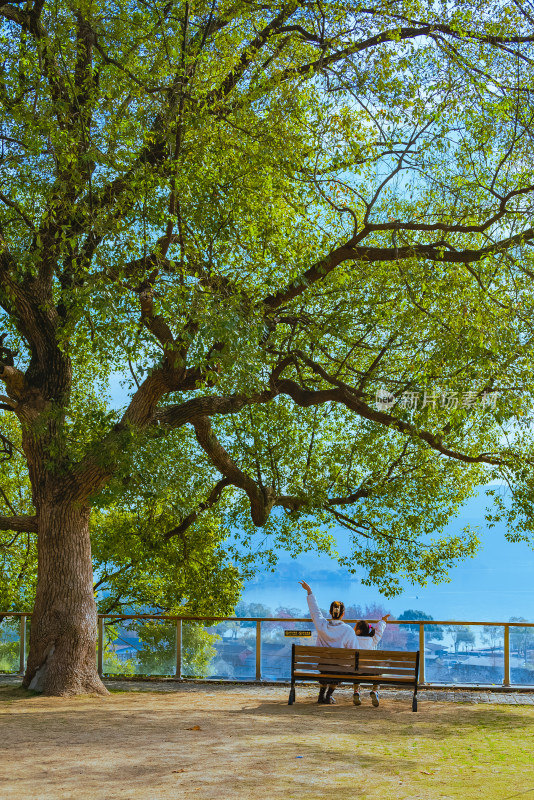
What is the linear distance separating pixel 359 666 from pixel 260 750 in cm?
388

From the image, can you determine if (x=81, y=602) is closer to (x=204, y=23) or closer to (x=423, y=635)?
(x=423, y=635)

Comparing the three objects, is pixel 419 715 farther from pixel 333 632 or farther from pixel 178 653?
pixel 178 653

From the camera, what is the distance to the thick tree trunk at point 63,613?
12.9 metres

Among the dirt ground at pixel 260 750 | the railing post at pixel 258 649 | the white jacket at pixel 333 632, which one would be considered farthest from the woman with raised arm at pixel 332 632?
the railing post at pixel 258 649

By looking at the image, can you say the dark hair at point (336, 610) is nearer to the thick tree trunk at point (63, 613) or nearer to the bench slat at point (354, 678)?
the bench slat at point (354, 678)

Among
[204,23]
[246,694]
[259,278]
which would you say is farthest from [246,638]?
[204,23]

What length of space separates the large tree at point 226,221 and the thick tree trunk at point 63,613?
0.03m

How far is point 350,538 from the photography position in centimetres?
1970

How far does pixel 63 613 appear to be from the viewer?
516 inches

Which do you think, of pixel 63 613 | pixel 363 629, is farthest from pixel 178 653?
pixel 363 629

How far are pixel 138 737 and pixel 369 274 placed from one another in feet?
27.8

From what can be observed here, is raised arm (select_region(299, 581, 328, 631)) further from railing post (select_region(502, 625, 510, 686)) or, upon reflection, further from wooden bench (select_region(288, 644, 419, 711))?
railing post (select_region(502, 625, 510, 686))

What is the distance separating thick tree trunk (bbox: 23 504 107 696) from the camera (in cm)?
1288

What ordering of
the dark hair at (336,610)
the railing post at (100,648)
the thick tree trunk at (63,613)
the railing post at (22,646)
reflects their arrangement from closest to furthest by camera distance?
the dark hair at (336,610), the thick tree trunk at (63,613), the railing post at (100,648), the railing post at (22,646)
